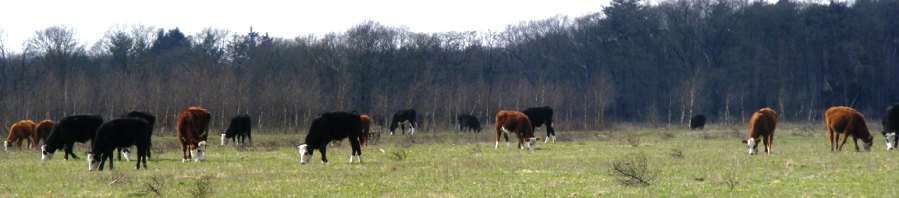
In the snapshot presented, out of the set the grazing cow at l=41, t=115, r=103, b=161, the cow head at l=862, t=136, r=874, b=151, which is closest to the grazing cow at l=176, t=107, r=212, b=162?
the grazing cow at l=41, t=115, r=103, b=161

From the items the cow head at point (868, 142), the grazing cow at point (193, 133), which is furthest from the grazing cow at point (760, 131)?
the grazing cow at point (193, 133)

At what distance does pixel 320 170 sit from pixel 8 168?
8004mm

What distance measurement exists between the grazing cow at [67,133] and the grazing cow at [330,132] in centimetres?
675

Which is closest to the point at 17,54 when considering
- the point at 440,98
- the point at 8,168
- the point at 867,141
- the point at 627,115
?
the point at 440,98

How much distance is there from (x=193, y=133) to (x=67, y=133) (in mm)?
3501

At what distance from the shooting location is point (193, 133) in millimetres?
30281

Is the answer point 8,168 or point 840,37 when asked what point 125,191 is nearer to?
point 8,168

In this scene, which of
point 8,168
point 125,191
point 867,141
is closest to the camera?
point 125,191

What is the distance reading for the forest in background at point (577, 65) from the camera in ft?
282

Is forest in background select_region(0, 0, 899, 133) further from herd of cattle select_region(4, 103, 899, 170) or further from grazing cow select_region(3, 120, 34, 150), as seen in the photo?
herd of cattle select_region(4, 103, 899, 170)

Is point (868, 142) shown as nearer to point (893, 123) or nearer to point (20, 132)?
point (893, 123)

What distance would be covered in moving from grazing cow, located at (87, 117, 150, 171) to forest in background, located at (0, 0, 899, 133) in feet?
155

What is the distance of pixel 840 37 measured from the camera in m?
97.4

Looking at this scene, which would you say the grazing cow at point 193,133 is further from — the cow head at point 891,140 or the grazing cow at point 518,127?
the cow head at point 891,140
